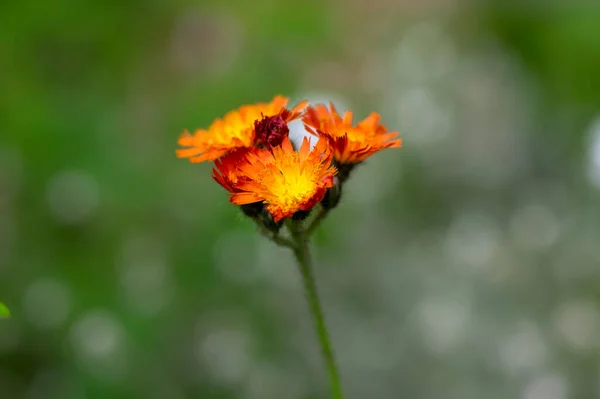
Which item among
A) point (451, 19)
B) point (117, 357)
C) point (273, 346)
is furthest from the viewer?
point (451, 19)

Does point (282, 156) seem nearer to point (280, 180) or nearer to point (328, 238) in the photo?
point (280, 180)

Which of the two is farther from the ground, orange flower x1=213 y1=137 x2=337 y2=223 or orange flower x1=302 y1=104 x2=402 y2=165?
orange flower x1=302 y1=104 x2=402 y2=165

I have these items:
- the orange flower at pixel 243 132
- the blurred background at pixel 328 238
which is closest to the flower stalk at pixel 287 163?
the orange flower at pixel 243 132

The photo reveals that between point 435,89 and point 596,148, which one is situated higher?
point 435,89

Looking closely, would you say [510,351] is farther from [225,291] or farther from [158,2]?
[158,2]

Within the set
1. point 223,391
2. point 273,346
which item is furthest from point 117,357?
point 273,346

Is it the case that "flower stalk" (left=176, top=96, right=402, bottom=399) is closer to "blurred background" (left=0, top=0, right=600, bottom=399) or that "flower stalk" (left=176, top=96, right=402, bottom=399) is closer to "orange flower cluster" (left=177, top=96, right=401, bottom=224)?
"orange flower cluster" (left=177, top=96, right=401, bottom=224)

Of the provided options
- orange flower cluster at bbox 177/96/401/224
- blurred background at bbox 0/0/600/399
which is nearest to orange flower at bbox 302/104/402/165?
orange flower cluster at bbox 177/96/401/224

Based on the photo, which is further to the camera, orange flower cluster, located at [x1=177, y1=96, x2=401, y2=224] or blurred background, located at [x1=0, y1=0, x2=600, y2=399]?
blurred background, located at [x1=0, y1=0, x2=600, y2=399]
